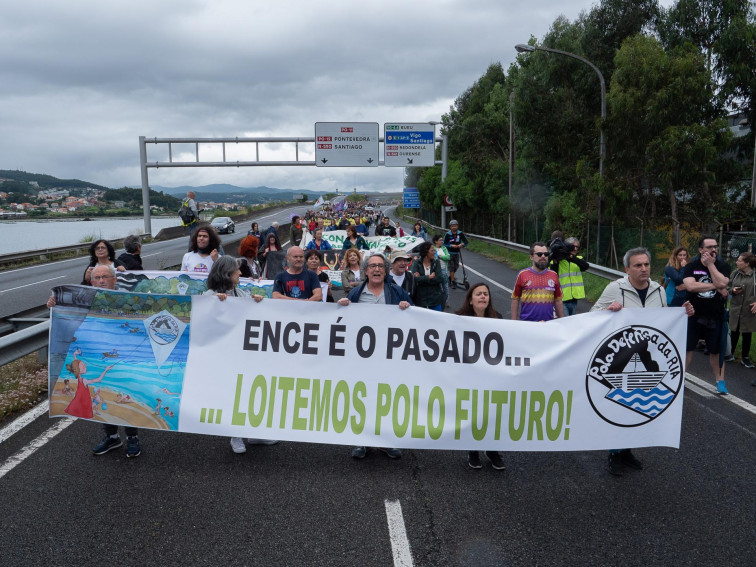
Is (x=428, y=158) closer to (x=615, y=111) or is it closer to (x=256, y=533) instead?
(x=615, y=111)

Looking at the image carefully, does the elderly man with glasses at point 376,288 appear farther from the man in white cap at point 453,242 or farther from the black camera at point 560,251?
the man in white cap at point 453,242

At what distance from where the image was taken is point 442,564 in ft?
11.9

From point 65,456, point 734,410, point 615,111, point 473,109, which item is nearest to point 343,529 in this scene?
point 65,456

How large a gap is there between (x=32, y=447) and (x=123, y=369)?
104cm

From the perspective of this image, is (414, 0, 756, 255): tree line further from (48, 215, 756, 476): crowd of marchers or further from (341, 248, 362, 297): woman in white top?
(341, 248, 362, 297): woman in white top

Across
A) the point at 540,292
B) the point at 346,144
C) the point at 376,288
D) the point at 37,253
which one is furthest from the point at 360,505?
the point at 346,144

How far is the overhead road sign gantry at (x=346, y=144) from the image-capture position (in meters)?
31.8

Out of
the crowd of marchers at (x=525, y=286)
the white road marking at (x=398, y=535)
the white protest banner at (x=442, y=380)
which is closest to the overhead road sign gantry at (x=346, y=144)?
the crowd of marchers at (x=525, y=286)

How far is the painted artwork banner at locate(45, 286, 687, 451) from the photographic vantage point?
16.4 ft

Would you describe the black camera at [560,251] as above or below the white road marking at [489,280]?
above

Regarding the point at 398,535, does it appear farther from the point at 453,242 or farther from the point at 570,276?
the point at 453,242

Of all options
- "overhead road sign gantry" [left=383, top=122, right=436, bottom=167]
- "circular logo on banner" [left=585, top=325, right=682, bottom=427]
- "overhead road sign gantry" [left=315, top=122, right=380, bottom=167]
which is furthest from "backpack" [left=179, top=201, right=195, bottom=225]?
"overhead road sign gantry" [left=383, top=122, right=436, bottom=167]

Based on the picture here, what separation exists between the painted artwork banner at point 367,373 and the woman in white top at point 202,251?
2.90m

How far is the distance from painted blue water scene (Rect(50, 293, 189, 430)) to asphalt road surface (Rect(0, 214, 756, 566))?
0.37 metres
